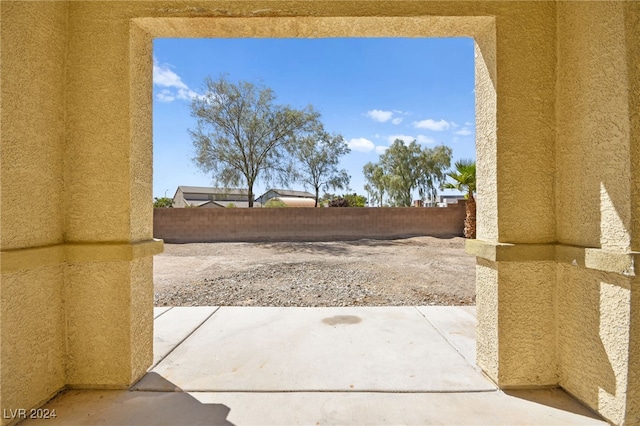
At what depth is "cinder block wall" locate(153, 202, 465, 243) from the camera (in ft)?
53.3

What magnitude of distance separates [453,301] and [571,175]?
147 inches

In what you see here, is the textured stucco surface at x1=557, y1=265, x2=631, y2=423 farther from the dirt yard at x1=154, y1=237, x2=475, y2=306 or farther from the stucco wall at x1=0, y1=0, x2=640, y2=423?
the dirt yard at x1=154, y1=237, x2=475, y2=306

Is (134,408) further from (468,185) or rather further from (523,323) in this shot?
(468,185)

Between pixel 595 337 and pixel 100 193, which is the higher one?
pixel 100 193

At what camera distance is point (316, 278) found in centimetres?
756

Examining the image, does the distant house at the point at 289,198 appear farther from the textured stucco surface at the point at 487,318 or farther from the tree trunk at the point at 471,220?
the textured stucco surface at the point at 487,318

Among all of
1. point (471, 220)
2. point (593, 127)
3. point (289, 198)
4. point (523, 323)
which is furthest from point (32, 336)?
point (289, 198)

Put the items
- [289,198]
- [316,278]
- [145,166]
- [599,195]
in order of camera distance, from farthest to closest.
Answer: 1. [289,198]
2. [316,278]
3. [145,166]
4. [599,195]

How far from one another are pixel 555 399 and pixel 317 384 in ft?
6.27

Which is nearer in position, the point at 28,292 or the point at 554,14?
the point at 28,292

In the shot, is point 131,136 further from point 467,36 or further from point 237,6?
point 467,36

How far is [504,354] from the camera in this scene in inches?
99.7

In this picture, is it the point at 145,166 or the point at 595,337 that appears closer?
the point at 595,337

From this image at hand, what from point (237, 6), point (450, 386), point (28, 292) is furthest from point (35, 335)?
point (450, 386)
